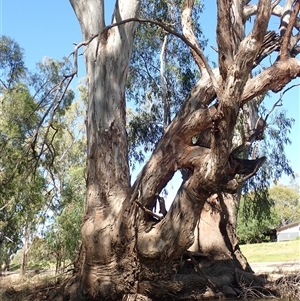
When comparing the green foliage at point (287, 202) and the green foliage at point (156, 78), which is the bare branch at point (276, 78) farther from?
the green foliage at point (287, 202)

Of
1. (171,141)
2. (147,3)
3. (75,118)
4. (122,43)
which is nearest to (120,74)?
(122,43)

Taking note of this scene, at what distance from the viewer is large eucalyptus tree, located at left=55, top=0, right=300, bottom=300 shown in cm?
516

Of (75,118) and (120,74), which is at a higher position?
(75,118)

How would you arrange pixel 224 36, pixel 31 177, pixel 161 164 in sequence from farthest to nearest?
1. pixel 31 177
2. pixel 161 164
3. pixel 224 36

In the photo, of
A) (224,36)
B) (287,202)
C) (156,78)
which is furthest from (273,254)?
(287,202)

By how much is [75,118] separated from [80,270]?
1548 centimetres

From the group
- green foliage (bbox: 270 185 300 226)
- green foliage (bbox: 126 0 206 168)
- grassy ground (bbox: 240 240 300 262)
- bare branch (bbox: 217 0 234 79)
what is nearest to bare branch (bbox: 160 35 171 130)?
green foliage (bbox: 126 0 206 168)

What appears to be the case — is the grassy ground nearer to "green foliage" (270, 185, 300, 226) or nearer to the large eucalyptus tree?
the large eucalyptus tree

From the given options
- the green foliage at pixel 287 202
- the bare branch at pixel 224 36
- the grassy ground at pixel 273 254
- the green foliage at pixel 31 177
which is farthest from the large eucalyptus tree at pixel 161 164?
the green foliage at pixel 287 202

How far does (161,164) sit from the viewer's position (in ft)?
20.6

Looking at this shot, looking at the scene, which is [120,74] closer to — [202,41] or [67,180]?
[202,41]

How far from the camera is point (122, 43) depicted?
281 inches

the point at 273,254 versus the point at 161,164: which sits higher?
the point at 161,164

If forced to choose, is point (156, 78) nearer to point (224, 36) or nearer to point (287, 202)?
point (224, 36)
